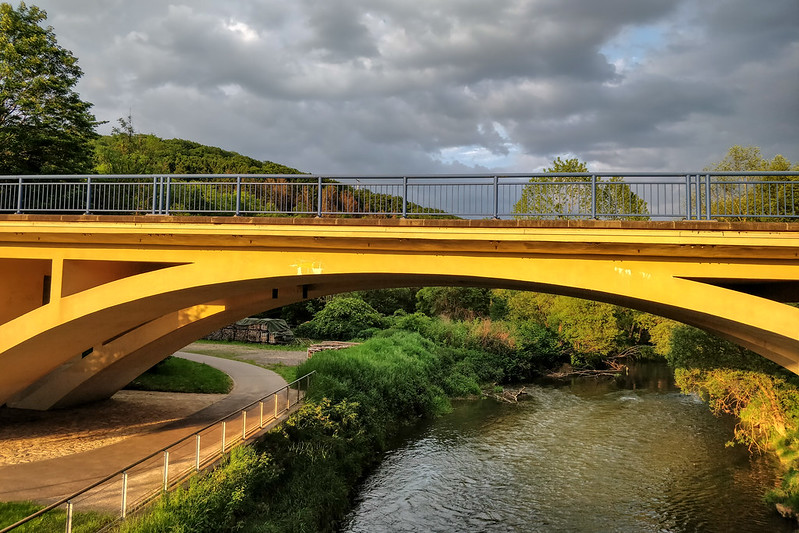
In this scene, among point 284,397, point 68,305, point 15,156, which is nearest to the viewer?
point 68,305

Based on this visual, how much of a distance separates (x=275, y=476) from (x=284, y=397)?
432 centimetres

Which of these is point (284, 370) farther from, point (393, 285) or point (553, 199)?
point (553, 199)

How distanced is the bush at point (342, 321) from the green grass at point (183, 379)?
14537 millimetres

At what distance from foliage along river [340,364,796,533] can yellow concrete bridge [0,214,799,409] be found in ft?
16.5

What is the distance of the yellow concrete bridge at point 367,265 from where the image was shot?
9602mm

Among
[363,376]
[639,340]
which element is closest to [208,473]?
[363,376]

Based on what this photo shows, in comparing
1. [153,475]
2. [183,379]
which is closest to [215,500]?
[153,475]

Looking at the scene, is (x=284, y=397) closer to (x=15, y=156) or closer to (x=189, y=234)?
(x=189, y=234)

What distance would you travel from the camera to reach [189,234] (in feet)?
36.8

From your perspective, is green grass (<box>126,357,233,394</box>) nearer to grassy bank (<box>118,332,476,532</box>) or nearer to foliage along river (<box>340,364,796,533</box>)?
grassy bank (<box>118,332,476,532</box>)

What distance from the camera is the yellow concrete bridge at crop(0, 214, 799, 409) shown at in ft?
31.5

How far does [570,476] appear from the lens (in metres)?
16.7

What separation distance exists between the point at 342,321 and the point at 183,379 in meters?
17.5

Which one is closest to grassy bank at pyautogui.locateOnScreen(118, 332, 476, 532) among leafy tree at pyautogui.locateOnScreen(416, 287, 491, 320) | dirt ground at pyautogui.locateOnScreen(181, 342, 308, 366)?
dirt ground at pyautogui.locateOnScreen(181, 342, 308, 366)
